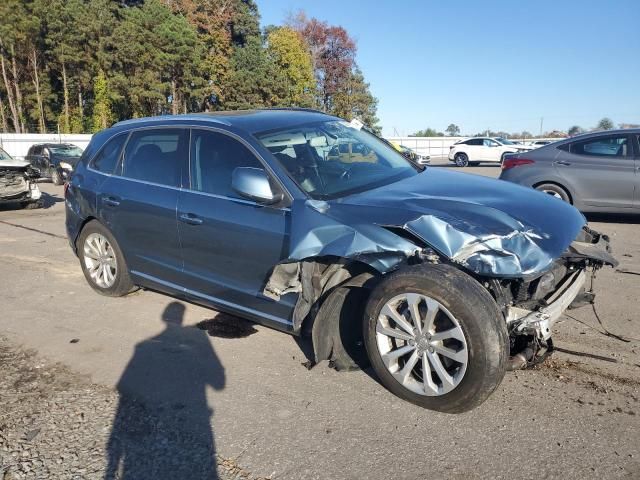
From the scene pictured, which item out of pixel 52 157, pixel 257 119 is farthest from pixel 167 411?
pixel 52 157

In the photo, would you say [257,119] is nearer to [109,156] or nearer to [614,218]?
[109,156]

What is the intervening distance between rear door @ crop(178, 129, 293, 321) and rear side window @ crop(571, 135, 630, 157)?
22.2ft

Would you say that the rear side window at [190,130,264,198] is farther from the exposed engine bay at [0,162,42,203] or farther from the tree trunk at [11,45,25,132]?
the tree trunk at [11,45,25,132]

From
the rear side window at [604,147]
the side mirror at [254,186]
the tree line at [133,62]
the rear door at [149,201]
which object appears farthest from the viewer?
the tree line at [133,62]

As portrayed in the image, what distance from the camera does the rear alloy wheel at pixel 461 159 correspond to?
104 feet

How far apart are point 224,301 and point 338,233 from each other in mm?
1347

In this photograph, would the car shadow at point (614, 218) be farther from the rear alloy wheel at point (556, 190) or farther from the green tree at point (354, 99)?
the green tree at point (354, 99)

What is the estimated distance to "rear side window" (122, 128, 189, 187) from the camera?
15.2 feet

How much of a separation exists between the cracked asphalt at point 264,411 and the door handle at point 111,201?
1.10 metres

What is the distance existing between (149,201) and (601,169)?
7091 mm

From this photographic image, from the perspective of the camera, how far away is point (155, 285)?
4.96 metres

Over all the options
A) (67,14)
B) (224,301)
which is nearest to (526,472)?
(224,301)

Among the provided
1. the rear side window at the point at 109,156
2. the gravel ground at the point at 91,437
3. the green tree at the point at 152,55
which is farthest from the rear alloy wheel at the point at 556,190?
the green tree at the point at 152,55

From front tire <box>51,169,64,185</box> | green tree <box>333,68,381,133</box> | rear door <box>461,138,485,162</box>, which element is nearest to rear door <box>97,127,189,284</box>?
front tire <box>51,169,64,185</box>
